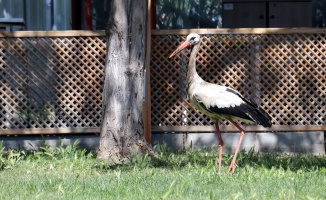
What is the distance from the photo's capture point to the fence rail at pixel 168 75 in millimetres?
12320

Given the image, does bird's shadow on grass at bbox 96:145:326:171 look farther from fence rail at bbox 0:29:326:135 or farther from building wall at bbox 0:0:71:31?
building wall at bbox 0:0:71:31

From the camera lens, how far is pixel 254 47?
1236cm

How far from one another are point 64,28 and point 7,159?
14.9 feet

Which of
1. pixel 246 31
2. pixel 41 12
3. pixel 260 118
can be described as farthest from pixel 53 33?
pixel 260 118

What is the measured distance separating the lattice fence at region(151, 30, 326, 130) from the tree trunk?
130cm

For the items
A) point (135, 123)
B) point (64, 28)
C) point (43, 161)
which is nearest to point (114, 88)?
point (135, 123)

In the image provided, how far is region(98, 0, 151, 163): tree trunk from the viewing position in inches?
432

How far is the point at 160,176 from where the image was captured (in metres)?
9.24

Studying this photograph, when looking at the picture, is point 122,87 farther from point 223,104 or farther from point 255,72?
point 255,72

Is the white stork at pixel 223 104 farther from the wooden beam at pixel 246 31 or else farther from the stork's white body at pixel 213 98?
the wooden beam at pixel 246 31

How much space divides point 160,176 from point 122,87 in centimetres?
208

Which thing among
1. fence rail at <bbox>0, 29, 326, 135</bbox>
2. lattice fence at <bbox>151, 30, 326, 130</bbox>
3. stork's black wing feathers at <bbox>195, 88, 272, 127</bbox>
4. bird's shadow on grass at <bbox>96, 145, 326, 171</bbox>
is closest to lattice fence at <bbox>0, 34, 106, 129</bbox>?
fence rail at <bbox>0, 29, 326, 135</bbox>

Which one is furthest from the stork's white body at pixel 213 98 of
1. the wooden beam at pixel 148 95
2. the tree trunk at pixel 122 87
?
the wooden beam at pixel 148 95

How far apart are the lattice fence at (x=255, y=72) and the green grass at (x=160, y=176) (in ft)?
2.53
